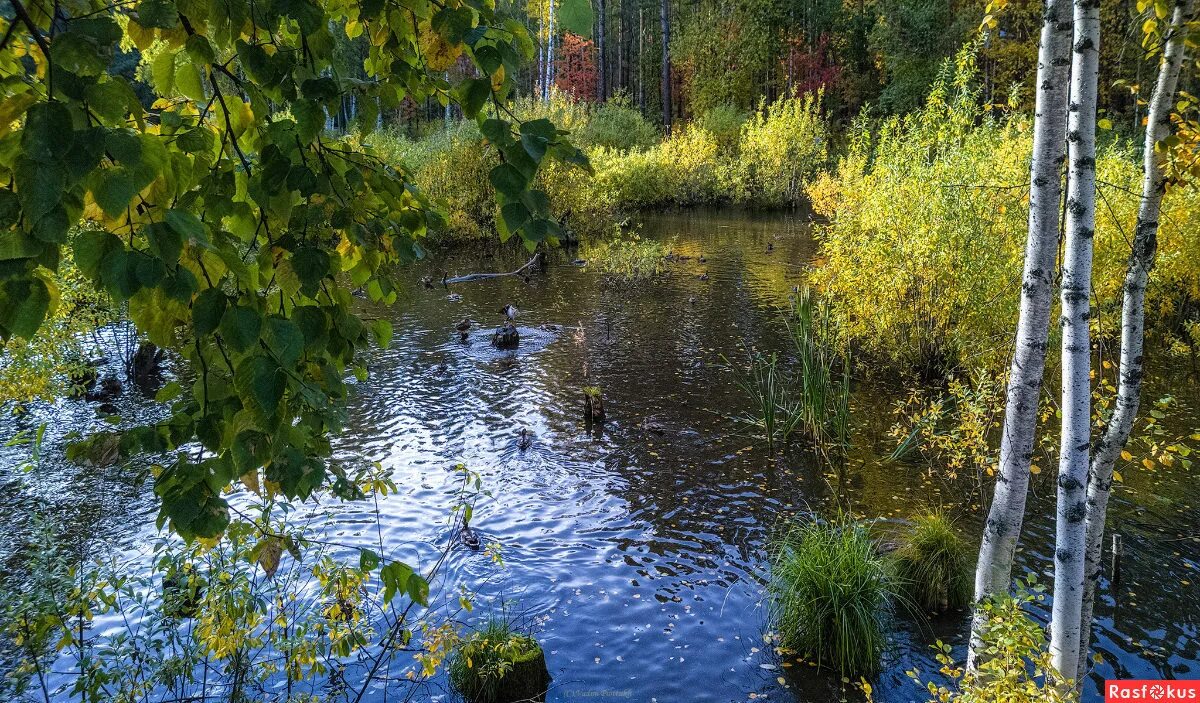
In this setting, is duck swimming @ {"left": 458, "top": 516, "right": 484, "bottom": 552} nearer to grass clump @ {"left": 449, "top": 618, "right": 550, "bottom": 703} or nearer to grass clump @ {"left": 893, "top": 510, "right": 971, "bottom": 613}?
grass clump @ {"left": 449, "top": 618, "right": 550, "bottom": 703}

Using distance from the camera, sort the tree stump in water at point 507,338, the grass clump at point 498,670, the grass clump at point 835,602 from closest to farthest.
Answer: the grass clump at point 498,670, the grass clump at point 835,602, the tree stump in water at point 507,338

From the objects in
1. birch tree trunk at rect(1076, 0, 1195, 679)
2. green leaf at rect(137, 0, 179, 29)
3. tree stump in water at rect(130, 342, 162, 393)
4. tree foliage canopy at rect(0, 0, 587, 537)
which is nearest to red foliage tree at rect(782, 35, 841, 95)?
tree stump in water at rect(130, 342, 162, 393)

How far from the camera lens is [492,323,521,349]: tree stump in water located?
42.5 ft

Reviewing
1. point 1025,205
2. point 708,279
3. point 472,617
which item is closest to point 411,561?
point 472,617

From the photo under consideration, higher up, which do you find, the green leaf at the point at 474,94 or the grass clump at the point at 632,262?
the green leaf at the point at 474,94

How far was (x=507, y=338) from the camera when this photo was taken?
42.5 ft

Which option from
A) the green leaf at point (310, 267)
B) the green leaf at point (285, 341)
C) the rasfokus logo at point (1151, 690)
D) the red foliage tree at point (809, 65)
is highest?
the red foliage tree at point (809, 65)

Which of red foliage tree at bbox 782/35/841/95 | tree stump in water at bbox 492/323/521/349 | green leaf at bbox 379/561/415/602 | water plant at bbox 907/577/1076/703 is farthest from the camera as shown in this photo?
red foliage tree at bbox 782/35/841/95

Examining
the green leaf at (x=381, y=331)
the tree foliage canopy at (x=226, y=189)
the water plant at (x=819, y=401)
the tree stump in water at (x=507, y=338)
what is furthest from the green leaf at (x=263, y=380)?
the tree stump in water at (x=507, y=338)

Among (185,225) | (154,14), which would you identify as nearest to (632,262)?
(154,14)

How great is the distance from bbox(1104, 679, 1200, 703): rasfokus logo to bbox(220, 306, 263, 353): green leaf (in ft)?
17.9

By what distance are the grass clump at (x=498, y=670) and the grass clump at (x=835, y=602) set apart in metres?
1.78

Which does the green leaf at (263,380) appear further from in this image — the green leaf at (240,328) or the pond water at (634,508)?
the pond water at (634,508)

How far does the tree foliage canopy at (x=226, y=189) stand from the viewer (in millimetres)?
1127
